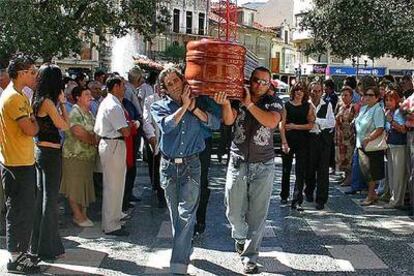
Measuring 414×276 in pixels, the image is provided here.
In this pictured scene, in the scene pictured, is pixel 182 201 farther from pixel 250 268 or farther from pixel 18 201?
pixel 18 201

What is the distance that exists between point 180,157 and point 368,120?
4299 mm

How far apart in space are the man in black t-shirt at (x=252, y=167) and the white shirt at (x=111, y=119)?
5.28 feet

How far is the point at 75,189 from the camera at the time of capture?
716 cm

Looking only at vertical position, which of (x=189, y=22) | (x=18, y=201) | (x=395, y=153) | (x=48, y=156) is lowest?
(x=18, y=201)

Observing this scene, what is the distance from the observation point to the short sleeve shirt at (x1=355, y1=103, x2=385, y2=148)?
8.41m

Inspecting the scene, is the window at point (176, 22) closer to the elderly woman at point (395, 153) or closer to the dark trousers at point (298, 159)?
the elderly woman at point (395, 153)

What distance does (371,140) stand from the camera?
852cm

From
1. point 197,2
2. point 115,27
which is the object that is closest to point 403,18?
point 115,27

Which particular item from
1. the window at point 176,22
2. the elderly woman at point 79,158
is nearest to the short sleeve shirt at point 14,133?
the elderly woman at point 79,158

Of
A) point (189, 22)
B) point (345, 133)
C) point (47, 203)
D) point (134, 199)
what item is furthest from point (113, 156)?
point (189, 22)

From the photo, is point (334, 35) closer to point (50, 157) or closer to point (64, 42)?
point (64, 42)

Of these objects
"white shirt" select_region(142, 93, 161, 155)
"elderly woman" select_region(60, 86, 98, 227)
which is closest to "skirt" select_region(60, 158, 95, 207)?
"elderly woman" select_region(60, 86, 98, 227)

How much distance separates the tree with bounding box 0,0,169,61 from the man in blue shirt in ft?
24.6

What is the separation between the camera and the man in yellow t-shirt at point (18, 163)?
5.16 meters
